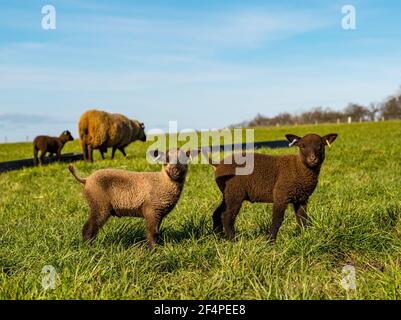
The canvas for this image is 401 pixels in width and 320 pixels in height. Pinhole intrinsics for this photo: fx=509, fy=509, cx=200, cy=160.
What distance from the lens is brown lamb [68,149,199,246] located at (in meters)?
6.27

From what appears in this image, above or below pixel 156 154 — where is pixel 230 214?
below

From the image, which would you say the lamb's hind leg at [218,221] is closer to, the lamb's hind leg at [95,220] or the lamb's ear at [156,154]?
the lamb's ear at [156,154]

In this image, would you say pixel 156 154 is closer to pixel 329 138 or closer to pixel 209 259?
pixel 209 259

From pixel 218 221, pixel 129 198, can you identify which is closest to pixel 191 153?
pixel 129 198

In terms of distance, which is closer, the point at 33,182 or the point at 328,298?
the point at 328,298

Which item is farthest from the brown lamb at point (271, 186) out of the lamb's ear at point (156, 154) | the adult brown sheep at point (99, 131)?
the adult brown sheep at point (99, 131)

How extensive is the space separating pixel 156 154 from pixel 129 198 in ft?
3.06

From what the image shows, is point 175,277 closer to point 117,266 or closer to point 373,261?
point 117,266

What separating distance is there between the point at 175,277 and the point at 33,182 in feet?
40.7

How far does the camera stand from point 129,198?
6363 millimetres

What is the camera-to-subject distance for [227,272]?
206 inches

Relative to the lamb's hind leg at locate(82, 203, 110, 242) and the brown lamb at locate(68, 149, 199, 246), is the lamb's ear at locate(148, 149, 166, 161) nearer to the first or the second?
the brown lamb at locate(68, 149, 199, 246)
